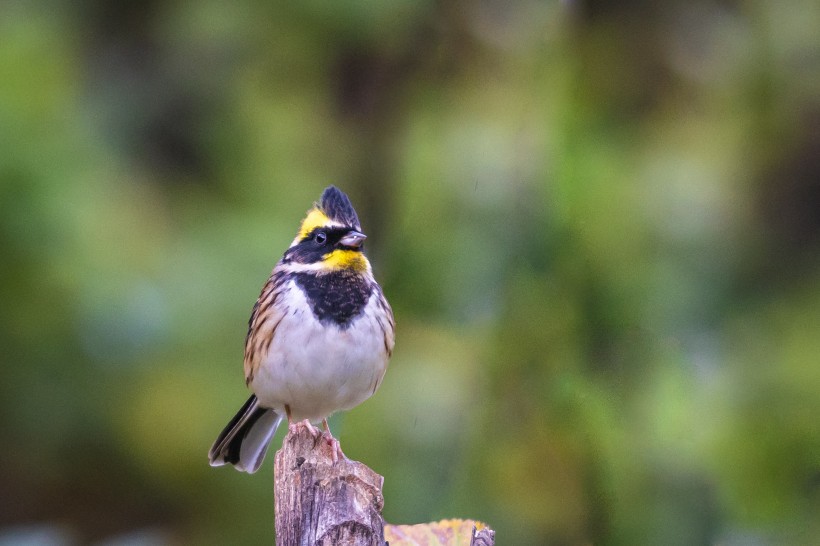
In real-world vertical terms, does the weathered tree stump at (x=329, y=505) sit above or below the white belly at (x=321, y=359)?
below

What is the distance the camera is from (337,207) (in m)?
2.98

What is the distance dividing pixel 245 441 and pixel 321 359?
0.51 m

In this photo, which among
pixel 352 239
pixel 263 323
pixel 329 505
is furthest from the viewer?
pixel 263 323

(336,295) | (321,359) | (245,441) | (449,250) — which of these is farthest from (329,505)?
(449,250)

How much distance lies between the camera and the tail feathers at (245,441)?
3373 millimetres

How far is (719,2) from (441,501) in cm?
192

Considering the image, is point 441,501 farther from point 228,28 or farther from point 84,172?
point 228,28

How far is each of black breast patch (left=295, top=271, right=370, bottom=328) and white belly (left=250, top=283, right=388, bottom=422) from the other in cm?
2

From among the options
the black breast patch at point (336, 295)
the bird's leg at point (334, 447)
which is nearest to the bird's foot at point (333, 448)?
the bird's leg at point (334, 447)

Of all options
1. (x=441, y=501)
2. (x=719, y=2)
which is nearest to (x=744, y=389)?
(x=441, y=501)

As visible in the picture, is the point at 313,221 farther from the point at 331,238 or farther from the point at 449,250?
the point at 449,250

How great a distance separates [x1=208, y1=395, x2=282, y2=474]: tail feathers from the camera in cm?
337

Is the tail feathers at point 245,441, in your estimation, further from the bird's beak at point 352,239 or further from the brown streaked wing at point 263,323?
the bird's beak at point 352,239

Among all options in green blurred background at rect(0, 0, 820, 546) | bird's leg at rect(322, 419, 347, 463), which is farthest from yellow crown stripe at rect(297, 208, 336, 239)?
bird's leg at rect(322, 419, 347, 463)
